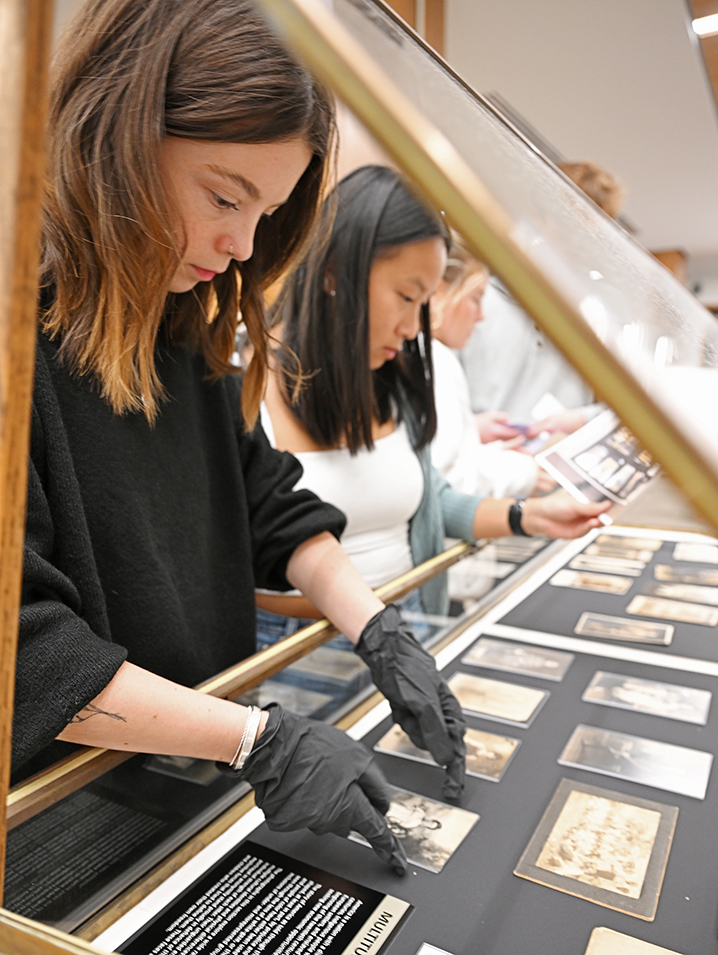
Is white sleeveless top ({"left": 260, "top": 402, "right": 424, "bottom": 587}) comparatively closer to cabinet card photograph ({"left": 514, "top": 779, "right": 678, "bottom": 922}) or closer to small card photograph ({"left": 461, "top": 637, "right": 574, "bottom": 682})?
small card photograph ({"left": 461, "top": 637, "right": 574, "bottom": 682})

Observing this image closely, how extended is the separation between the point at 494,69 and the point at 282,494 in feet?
16.3

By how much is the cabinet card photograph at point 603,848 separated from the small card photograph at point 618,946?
4cm

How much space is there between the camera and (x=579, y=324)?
0.29 m

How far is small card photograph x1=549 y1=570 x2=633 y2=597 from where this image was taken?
1.79 metres

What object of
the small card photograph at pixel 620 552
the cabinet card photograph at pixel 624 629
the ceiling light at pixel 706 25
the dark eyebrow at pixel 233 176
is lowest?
the cabinet card photograph at pixel 624 629

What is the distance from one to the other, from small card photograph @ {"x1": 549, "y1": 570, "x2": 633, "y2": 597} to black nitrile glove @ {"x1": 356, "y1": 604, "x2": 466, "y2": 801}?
80 cm

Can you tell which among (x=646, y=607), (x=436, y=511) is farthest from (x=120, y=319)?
(x=646, y=607)

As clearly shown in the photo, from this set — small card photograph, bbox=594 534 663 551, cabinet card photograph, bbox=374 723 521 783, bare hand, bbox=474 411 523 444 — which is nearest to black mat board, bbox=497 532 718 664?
small card photograph, bbox=594 534 663 551

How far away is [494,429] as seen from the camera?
10.1 ft

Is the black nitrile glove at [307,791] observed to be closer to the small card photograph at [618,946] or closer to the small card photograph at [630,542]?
the small card photograph at [618,946]

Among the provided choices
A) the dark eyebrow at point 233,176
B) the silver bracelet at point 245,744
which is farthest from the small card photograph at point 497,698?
the dark eyebrow at point 233,176

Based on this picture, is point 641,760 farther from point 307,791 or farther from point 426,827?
point 307,791

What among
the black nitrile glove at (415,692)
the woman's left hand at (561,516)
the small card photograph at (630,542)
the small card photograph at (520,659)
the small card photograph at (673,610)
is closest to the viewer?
the black nitrile glove at (415,692)

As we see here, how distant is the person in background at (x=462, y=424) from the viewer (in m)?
2.43
